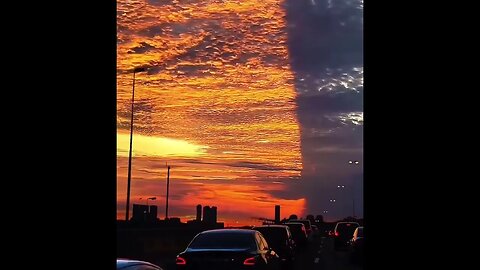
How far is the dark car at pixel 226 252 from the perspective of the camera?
13266 millimetres

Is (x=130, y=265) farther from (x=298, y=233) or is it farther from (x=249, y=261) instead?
(x=298, y=233)

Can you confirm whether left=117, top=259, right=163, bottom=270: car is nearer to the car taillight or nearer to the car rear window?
the car taillight

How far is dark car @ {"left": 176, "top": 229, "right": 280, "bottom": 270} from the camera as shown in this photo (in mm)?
13266

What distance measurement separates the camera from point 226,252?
531 inches

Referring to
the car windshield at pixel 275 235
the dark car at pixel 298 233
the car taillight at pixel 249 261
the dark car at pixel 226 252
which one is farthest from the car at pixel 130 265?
the dark car at pixel 298 233

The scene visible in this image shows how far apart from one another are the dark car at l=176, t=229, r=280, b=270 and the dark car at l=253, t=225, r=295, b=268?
18.8ft

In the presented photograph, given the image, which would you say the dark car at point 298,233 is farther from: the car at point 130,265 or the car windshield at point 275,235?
the car at point 130,265

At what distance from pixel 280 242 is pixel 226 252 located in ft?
26.8
